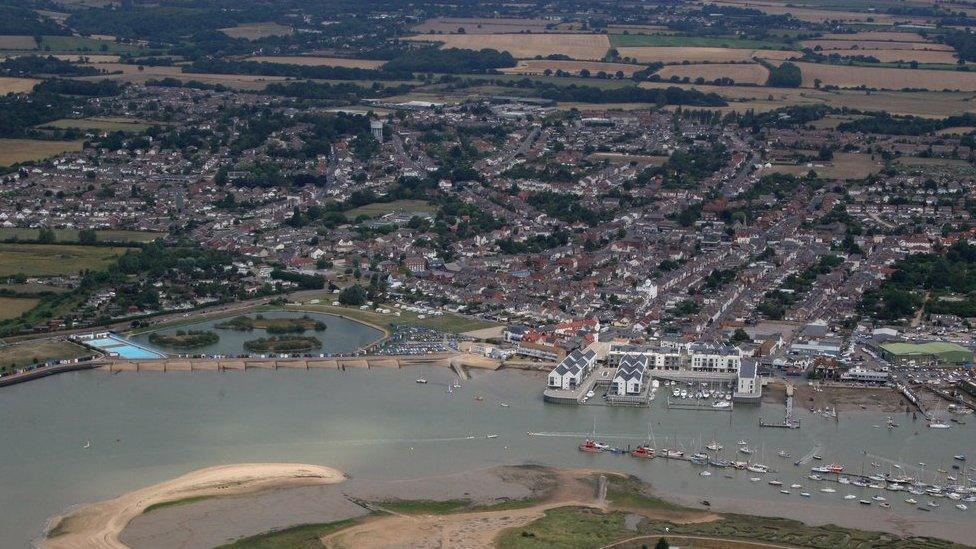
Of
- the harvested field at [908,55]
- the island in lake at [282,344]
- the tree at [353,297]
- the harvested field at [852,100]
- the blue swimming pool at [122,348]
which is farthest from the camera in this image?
the harvested field at [908,55]

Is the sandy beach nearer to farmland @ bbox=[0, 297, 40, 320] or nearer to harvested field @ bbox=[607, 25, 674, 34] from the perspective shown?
farmland @ bbox=[0, 297, 40, 320]

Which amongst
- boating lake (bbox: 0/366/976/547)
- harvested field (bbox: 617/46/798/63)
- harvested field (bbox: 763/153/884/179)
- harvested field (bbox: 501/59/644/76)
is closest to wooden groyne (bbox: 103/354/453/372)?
boating lake (bbox: 0/366/976/547)

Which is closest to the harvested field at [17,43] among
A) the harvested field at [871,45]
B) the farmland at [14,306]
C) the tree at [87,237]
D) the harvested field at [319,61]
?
the harvested field at [319,61]

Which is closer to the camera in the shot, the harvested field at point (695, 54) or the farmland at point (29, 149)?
the farmland at point (29, 149)

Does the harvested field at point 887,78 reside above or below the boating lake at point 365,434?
above

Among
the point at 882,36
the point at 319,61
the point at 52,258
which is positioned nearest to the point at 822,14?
the point at 882,36

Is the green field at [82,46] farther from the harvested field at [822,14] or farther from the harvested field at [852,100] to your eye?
the harvested field at [822,14]

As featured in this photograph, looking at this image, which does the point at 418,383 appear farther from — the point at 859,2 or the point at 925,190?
the point at 859,2

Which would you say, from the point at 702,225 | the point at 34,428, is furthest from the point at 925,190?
the point at 34,428
